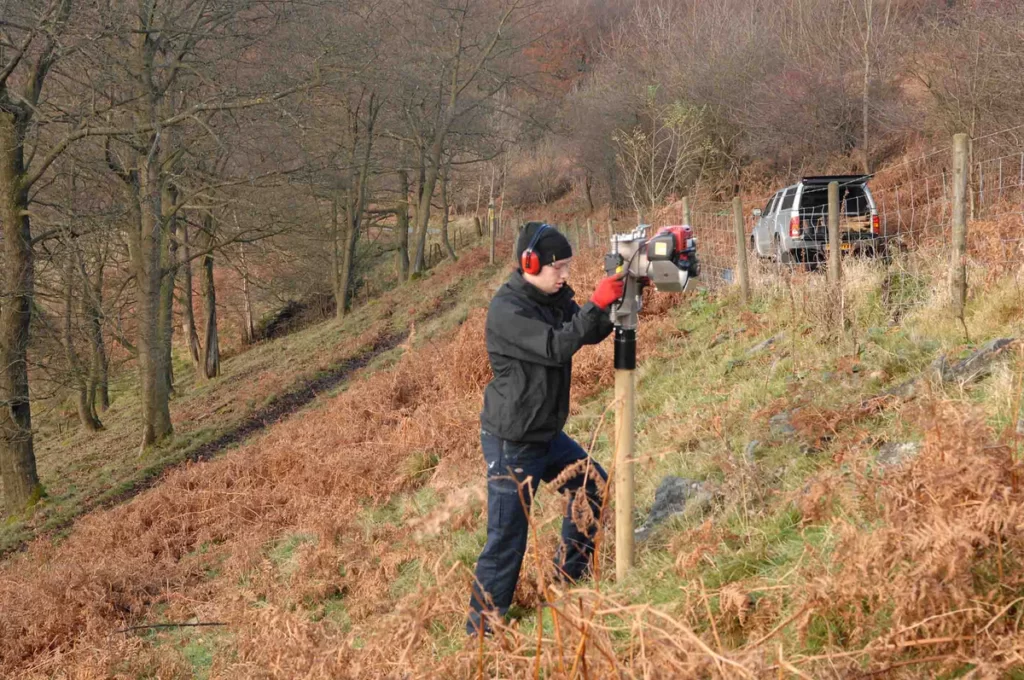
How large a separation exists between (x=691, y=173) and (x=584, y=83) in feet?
63.5

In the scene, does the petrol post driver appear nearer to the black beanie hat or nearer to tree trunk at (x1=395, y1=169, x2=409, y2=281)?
the black beanie hat

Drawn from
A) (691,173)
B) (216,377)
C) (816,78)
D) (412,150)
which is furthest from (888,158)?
(216,377)

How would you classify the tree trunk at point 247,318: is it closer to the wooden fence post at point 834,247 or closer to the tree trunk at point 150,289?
the tree trunk at point 150,289

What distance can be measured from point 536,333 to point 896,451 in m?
A: 1.98

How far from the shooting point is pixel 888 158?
25312 mm

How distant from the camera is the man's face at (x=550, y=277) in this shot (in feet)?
11.8

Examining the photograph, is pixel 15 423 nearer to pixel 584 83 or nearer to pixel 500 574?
pixel 500 574

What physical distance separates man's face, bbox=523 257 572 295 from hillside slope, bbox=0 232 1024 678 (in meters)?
1.03

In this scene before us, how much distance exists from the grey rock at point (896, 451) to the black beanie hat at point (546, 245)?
1.80 meters

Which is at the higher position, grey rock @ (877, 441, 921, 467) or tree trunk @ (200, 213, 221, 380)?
grey rock @ (877, 441, 921, 467)

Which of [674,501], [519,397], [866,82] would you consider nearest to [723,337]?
[674,501]

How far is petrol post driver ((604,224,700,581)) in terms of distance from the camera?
130 inches

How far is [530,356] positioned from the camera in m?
3.49

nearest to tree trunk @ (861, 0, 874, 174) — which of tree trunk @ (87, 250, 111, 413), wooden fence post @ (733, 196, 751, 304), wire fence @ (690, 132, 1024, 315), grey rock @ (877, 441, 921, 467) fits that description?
wire fence @ (690, 132, 1024, 315)
